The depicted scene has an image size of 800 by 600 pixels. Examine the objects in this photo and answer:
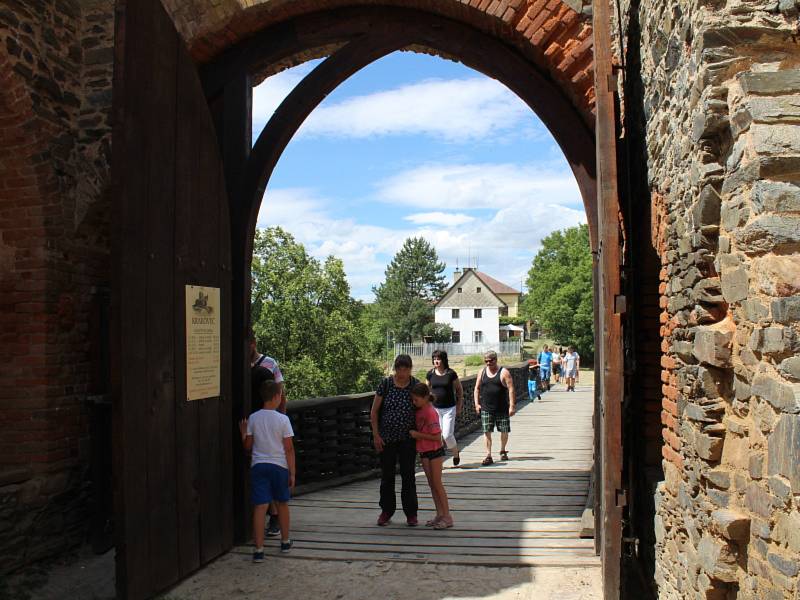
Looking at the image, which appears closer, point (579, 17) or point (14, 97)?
point (579, 17)

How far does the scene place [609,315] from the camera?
4227mm

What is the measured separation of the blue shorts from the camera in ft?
17.8

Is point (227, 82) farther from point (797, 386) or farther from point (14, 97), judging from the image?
point (797, 386)

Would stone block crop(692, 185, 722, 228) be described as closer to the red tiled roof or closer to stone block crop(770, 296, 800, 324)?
stone block crop(770, 296, 800, 324)

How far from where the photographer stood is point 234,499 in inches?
232

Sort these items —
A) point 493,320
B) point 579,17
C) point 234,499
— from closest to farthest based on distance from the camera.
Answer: point 579,17 → point 234,499 → point 493,320

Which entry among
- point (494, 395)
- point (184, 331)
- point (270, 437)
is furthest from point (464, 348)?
point (184, 331)

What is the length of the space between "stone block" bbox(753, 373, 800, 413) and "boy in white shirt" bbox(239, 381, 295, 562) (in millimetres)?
3397

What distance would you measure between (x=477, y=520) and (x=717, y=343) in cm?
386

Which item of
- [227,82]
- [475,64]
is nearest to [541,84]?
[475,64]

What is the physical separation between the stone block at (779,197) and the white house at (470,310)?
77.2 metres

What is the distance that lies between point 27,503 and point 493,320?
2991 inches

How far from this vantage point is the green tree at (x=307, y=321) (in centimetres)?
4016

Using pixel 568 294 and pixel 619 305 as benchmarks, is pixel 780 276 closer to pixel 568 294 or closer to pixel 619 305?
pixel 619 305
